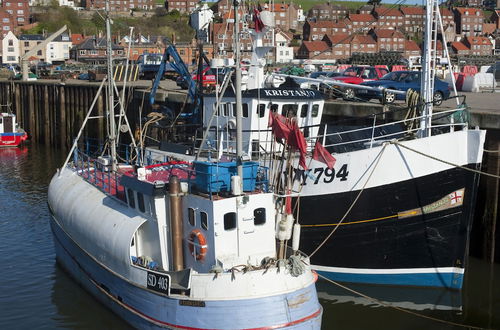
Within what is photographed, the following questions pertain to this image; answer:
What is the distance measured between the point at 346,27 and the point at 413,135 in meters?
110

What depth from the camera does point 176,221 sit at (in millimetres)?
15492

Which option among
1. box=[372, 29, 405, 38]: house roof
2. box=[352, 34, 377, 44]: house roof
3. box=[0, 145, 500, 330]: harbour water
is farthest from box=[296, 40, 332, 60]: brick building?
box=[0, 145, 500, 330]: harbour water

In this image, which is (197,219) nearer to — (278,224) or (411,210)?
(278,224)

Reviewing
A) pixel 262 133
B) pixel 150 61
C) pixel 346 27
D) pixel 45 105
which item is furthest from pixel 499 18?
pixel 262 133

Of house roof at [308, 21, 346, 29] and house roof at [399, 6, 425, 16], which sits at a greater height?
house roof at [399, 6, 425, 16]

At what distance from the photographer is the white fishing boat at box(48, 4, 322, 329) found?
1430 centimetres

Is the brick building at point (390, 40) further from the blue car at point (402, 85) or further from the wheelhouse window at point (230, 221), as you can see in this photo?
the wheelhouse window at point (230, 221)

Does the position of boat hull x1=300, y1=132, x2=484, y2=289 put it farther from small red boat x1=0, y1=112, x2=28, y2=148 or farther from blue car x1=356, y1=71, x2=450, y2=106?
small red boat x1=0, y1=112, x2=28, y2=148

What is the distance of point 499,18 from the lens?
138 meters

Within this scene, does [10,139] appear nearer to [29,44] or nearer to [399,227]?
[399,227]

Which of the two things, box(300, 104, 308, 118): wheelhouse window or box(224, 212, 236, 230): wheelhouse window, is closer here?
box(224, 212, 236, 230): wheelhouse window

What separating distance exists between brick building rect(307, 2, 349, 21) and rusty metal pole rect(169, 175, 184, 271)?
14261 centimetres

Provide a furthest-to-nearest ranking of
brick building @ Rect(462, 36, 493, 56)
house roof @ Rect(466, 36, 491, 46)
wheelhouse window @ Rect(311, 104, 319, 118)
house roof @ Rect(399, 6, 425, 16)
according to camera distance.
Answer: house roof @ Rect(399, 6, 425, 16), house roof @ Rect(466, 36, 491, 46), brick building @ Rect(462, 36, 493, 56), wheelhouse window @ Rect(311, 104, 319, 118)

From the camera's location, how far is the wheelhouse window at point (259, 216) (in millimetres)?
15500
